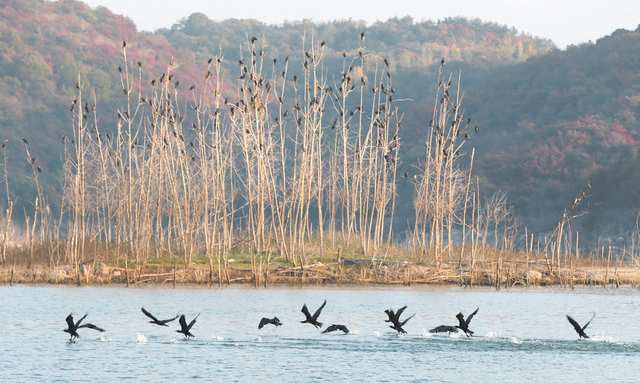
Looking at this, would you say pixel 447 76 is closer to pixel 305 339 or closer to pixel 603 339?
pixel 603 339

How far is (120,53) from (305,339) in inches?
2651

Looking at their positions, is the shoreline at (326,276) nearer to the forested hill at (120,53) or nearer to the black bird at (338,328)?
the black bird at (338,328)

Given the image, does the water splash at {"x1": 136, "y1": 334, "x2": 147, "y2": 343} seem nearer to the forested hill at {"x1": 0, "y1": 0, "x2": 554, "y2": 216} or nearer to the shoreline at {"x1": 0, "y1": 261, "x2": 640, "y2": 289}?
the shoreline at {"x1": 0, "y1": 261, "x2": 640, "y2": 289}

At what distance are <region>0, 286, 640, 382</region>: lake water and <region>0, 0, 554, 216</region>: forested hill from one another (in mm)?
36586

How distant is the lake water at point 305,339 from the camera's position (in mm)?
15797

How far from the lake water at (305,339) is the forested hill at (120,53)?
36.6 meters

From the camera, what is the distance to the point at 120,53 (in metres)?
81.4

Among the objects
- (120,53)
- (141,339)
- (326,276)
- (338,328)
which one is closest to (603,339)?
(338,328)

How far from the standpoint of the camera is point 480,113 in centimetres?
6838

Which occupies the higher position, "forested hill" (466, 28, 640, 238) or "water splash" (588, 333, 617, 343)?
"forested hill" (466, 28, 640, 238)

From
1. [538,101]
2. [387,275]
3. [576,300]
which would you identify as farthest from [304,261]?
[538,101]

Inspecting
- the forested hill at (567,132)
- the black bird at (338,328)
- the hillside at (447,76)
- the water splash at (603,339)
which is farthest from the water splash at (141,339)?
the forested hill at (567,132)

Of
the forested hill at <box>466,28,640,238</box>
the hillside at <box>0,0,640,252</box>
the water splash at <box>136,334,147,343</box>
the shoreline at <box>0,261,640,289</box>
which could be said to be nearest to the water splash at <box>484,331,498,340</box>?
the shoreline at <box>0,261,640,289</box>

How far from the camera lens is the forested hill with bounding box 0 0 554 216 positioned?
69938mm
